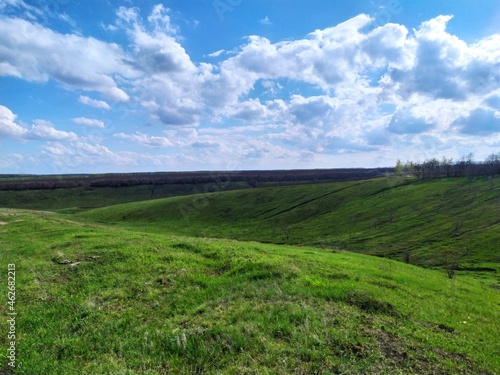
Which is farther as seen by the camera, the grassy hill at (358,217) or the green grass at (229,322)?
the grassy hill at (358,217)

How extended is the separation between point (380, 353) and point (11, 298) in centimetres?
1377

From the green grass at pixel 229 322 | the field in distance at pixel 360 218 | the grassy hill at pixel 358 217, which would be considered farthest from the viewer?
the grassy hill at pixel 358 217

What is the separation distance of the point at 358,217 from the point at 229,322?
352 feet

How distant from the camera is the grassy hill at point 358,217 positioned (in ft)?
252

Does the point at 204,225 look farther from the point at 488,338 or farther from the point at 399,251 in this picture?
the point at 488,338

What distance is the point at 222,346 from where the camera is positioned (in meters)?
9.27

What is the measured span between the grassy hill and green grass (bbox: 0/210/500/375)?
5817 cm

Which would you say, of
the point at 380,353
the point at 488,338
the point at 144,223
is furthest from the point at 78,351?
the point at 144,223

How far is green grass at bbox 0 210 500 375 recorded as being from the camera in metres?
8.80

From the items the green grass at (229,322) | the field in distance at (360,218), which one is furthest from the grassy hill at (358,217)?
the green grass at (229,322)

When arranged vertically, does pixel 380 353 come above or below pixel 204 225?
above

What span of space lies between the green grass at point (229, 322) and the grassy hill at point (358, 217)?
58171 millimetres

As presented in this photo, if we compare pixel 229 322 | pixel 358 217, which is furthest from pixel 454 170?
pixel 229 322

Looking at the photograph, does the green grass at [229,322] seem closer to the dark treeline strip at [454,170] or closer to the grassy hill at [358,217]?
the grassy hill at [358,217]
